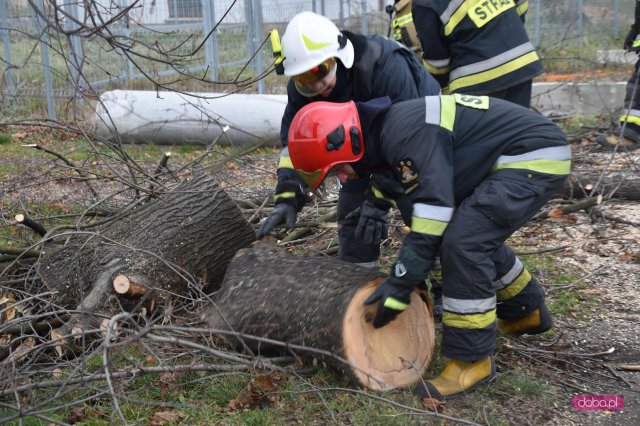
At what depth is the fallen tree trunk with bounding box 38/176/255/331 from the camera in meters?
3.86

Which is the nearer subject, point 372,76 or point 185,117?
point 372,76

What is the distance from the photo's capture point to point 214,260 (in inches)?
164

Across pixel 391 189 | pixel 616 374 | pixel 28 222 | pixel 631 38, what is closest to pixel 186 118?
pixel 28 222

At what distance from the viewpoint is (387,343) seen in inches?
129

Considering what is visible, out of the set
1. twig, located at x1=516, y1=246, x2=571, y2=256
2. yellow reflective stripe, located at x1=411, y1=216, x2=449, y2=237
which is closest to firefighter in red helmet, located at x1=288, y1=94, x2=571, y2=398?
yellow reflective stripe, located at x1=411, y1=216, x2=449, y2=237

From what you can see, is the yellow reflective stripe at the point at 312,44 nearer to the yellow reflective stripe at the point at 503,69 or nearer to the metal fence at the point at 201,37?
the yellow reflective stripe at the point at 503,69

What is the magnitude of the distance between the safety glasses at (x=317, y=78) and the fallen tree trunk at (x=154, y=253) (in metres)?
0.91

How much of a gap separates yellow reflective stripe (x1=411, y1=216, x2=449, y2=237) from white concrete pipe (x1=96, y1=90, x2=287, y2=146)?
5.54 metres

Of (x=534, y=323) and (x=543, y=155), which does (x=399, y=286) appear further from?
(x=534, y=323)

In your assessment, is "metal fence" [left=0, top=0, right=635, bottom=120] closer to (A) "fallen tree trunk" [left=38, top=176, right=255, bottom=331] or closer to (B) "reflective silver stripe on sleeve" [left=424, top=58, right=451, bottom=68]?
(B) "reflective silver stripe on sleeve" [left=424, top=58, right=451, bottom=68]

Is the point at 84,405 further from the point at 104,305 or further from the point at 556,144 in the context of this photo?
the point at 556,144

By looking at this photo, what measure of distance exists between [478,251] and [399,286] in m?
0.36

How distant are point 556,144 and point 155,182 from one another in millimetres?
2449
